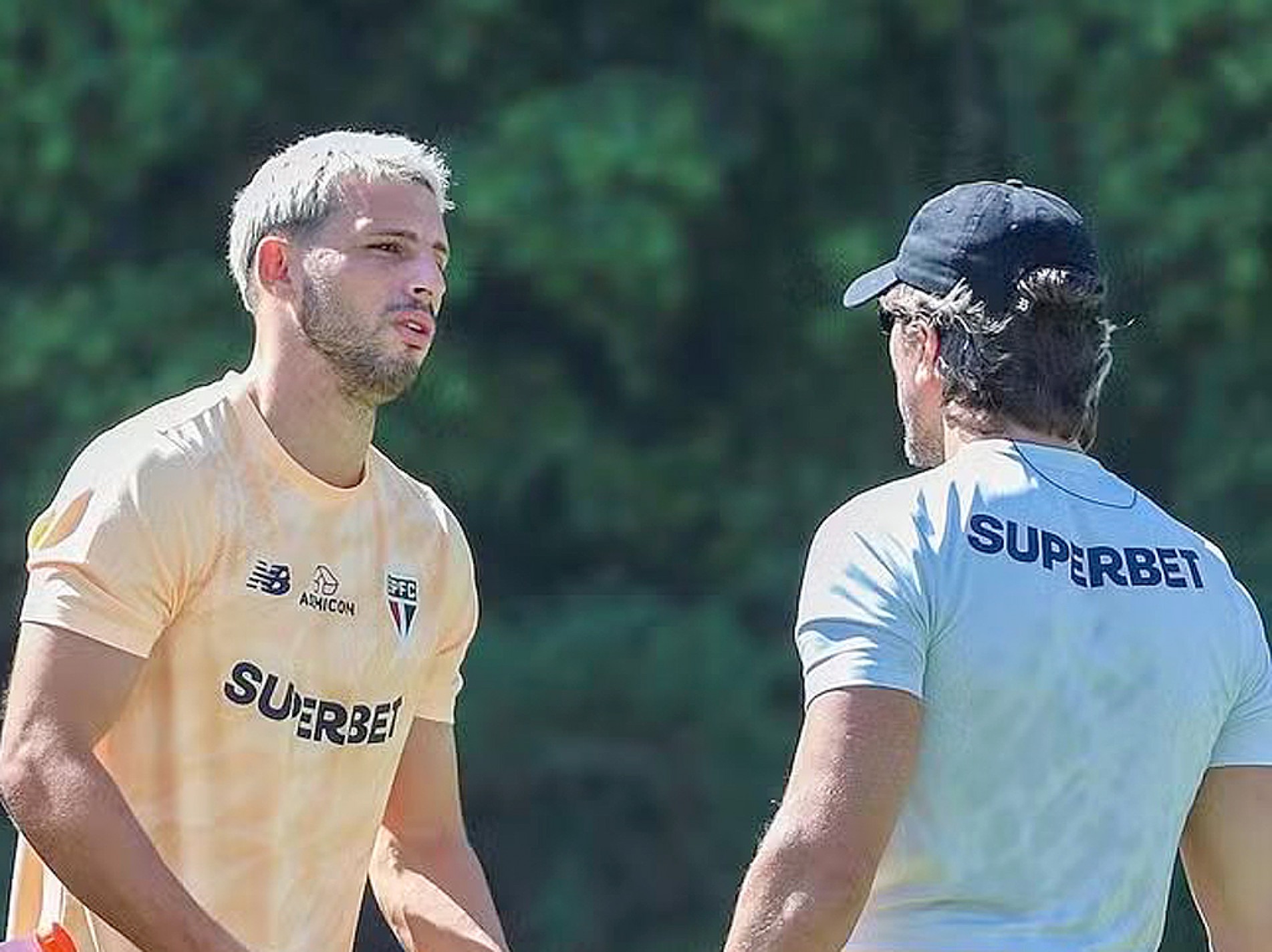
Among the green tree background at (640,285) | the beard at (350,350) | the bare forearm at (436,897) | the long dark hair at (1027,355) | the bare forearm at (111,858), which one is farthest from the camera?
the green tree background at (640,285)

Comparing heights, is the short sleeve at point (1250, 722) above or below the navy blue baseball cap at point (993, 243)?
below

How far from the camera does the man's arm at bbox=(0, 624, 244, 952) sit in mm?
2742

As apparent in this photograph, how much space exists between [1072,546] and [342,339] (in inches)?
35.4

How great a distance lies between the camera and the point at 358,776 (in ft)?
9.84

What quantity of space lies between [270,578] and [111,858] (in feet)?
1.20

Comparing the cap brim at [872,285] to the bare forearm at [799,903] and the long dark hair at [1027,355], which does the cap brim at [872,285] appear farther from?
the bare forearm at [799,903]

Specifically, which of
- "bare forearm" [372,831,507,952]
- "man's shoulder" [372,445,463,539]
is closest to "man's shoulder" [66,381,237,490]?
"man's shoulder" [372,445,463,539]

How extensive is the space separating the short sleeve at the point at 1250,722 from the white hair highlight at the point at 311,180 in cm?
108

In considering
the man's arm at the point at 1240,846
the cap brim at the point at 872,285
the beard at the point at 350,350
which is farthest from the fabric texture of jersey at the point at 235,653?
the man's arm at the point at 1240,846

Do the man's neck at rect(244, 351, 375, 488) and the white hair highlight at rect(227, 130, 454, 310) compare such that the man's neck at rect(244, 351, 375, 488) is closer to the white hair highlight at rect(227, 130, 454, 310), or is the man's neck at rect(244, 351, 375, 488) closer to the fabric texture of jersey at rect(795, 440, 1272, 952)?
the white hair highlight at rect(227, 130, 454, 310)

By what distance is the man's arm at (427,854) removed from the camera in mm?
3156

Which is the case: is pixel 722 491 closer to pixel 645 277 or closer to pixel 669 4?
pixel 645 277

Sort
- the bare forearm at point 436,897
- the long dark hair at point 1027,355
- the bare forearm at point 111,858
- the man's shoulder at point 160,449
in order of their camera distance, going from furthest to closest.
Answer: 1. the bare forearm at point 436,897
2. the man's shoulder at point 160,449
3. the bare forearm at point 111,858
4. the long dark hair at point 1027,355

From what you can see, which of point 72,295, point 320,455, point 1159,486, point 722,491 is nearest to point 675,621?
point 722,491
